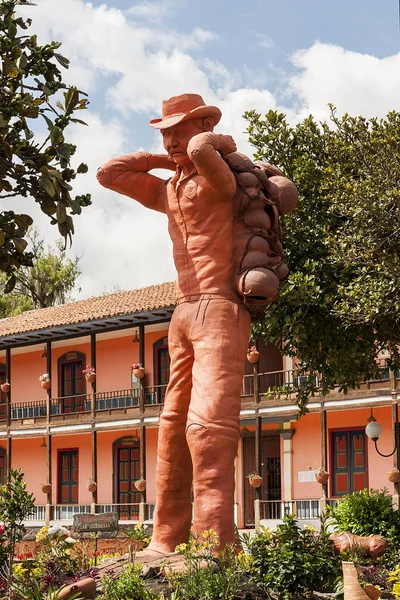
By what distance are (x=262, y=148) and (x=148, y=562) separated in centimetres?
630

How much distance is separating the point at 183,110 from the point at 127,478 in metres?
20.3

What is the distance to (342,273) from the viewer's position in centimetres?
1138

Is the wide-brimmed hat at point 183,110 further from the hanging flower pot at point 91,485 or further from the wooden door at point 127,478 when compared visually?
the wooden door at point 127,478

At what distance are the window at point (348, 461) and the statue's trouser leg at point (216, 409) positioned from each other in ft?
51.9

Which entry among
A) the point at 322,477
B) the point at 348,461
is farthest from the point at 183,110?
the point at 348,461

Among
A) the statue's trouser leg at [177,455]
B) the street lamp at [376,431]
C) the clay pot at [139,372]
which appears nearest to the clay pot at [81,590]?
the statue's trouser leg at [177,455]

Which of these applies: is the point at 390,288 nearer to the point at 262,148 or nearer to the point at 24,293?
the point at 262,148

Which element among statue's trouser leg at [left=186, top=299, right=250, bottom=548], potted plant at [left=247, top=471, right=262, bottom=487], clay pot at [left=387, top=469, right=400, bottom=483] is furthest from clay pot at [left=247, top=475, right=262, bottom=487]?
statue's trouser leg at [left=186, top=299, right=250, bottom=548]

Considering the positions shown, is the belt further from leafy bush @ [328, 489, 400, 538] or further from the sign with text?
the sign with text

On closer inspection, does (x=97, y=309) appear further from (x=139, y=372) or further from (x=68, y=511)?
(x=68, y=511)

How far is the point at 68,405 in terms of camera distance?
92.6 ft

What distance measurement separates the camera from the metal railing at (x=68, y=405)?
91.2 feet

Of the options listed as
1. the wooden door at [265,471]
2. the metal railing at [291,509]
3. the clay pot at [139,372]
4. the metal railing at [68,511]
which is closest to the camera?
the metal railing at [291,509]

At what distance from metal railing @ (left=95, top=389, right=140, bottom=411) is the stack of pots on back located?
61.9 feet
